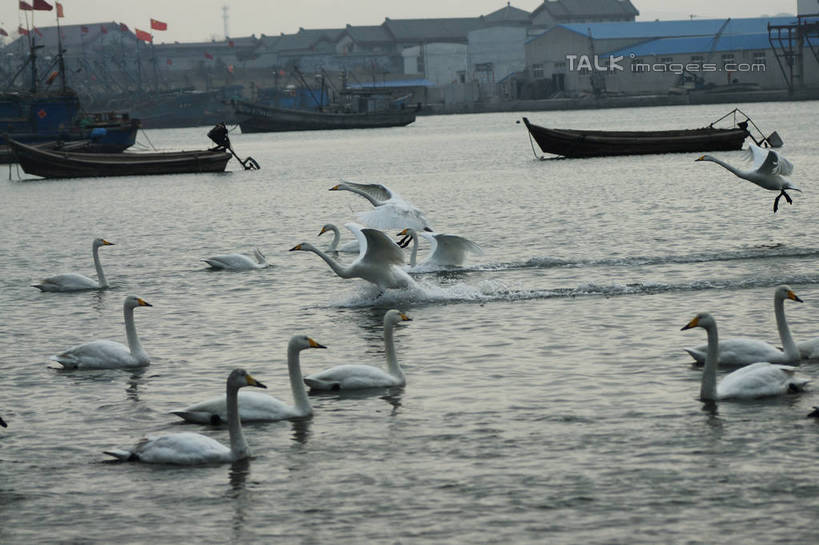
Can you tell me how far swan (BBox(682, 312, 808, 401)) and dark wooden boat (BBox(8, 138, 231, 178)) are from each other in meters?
49.2

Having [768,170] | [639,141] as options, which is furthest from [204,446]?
[639,141]

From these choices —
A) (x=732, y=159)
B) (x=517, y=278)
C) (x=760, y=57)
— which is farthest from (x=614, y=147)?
(x=760, y=57)

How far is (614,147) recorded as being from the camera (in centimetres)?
5859

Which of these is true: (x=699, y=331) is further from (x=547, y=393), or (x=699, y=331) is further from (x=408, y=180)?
(x=408, y=180)

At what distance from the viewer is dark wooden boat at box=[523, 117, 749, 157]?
188ft

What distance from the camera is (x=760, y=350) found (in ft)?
40.7

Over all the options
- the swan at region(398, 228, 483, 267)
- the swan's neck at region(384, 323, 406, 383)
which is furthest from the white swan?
the swan's neck at region(384, 323, 406, 383)

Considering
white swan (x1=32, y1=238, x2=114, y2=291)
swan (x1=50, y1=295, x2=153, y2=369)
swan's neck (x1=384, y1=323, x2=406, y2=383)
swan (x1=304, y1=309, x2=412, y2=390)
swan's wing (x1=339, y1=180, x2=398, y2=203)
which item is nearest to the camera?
swan (x1=304, y1=309, x2=412, y2=390)

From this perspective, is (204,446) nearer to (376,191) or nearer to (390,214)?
(390,214)

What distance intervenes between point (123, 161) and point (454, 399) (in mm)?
49519

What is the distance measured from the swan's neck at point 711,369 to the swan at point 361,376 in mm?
2772

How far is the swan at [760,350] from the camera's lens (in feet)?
40.3

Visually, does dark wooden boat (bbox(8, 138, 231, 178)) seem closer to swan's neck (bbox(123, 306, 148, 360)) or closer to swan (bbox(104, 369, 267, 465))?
swan's neck (bbox(123, 306, 148, 360))

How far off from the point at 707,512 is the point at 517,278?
1169 centimetres
